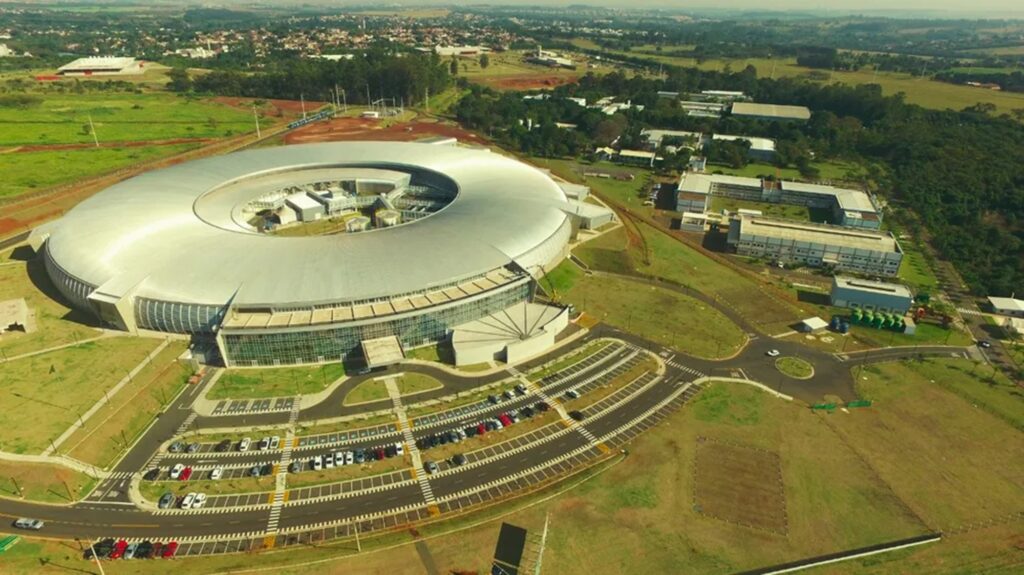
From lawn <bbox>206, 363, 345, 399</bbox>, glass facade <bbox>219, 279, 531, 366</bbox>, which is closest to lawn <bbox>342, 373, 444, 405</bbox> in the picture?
lawn <bbox>206, 363, 345, 399</bbox>

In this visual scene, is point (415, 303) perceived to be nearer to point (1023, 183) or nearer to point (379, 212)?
point (379, 212)

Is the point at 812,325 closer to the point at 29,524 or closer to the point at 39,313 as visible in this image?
the point at 29,524

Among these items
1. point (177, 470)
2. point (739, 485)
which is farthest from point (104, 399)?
point (739, 485)

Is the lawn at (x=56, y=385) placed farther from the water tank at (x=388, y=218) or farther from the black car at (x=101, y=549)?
the water tank at (x=388, y=218)

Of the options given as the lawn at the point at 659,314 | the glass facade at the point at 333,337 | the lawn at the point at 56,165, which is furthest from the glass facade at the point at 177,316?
the lawn at the point at 56,165

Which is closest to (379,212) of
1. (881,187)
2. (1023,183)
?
(881,187)

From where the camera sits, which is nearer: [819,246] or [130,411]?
[130,411]
